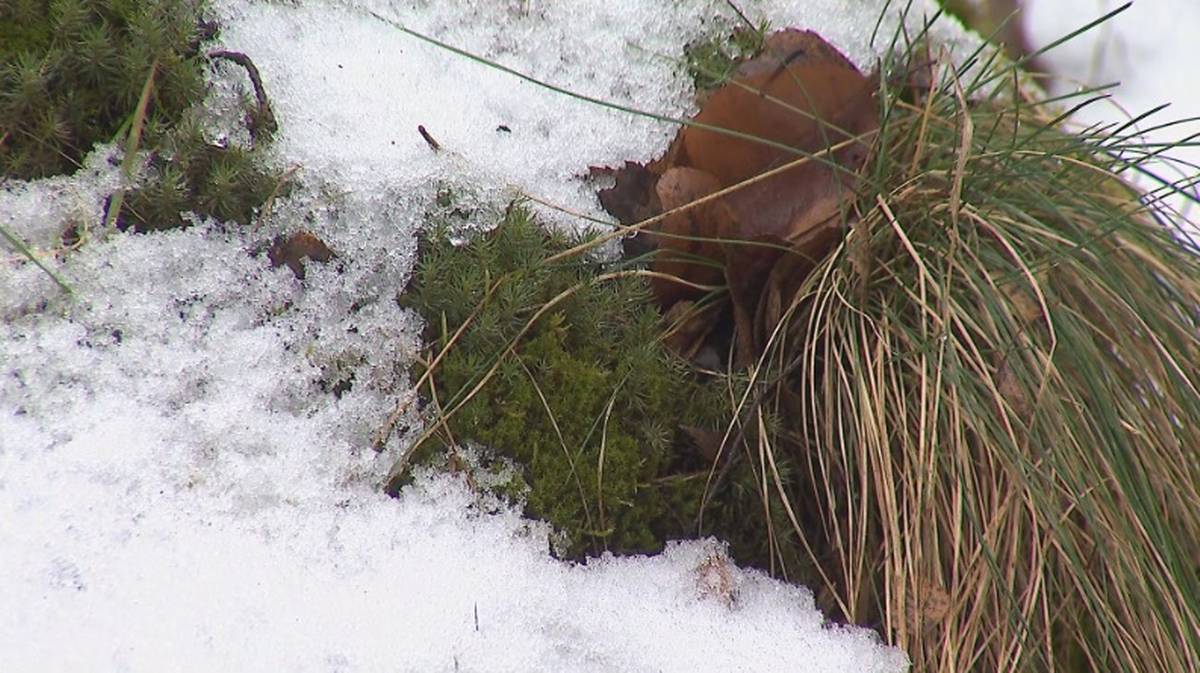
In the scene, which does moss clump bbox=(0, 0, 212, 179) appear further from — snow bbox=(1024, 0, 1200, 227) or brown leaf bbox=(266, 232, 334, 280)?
snow bbox=(1024, 0, 1200, 227)

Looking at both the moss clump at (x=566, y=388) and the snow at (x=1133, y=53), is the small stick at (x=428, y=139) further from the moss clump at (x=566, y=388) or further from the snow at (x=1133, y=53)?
the snow at (x=1133, y=53)

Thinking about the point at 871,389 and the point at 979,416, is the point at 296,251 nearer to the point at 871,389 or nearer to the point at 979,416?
the point at 871,389

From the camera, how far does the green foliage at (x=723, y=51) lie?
6.85 ft

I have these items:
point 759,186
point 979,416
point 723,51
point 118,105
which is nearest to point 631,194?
point 759,186

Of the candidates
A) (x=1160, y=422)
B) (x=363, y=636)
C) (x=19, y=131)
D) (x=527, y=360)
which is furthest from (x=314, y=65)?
(x=1160, y=422)

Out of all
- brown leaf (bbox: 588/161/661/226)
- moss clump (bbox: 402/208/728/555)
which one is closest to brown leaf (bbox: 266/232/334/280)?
moss clump (bbox: 402/208/728/555)

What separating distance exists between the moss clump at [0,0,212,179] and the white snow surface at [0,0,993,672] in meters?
0.06

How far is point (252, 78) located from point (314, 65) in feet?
0.53

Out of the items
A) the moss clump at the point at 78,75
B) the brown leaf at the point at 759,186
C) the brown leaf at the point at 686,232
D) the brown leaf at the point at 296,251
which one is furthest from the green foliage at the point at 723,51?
the moss clump at the point at 78,75

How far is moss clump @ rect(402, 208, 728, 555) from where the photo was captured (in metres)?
1.62

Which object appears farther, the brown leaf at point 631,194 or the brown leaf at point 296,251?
the brown leaf at point 631,194

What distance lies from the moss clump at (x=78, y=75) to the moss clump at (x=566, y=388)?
1.75ft

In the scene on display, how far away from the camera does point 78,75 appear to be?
1.64m

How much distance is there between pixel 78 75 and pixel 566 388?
0.97 meters
